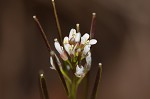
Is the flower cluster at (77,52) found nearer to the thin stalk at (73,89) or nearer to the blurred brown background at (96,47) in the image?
the thin stalk at (73,89)

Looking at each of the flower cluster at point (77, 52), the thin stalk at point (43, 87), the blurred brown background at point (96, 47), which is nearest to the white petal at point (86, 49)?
the flower cluster at point (77, 52)

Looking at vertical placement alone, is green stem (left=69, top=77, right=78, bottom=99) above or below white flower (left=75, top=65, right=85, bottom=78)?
below

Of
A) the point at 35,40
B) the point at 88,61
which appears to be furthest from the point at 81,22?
the point at 88,61

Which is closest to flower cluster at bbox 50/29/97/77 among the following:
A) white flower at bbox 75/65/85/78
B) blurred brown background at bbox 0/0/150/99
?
white flower at bbox 75/65/85/78

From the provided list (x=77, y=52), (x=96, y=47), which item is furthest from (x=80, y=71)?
Answer: (x=96, y=47)

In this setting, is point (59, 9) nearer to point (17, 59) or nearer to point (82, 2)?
point (82, 2)

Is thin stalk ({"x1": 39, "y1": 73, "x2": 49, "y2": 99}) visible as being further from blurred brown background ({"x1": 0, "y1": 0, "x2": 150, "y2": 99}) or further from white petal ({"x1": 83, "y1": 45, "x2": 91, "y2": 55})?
blurred brown background ({"x1": 0, "y1": 0, "x2": 150, "y2": 99})

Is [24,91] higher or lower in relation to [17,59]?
lower

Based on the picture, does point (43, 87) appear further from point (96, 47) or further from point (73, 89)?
point (96, 47)
